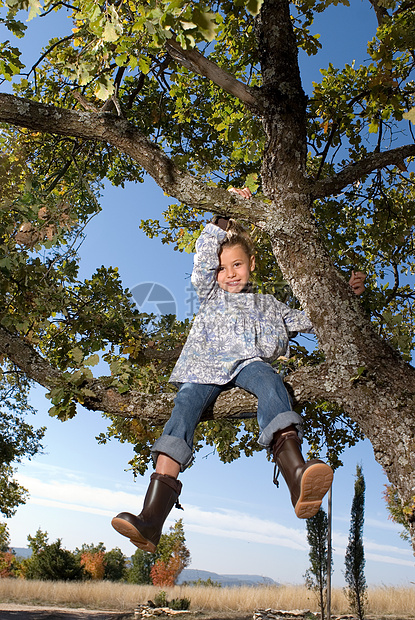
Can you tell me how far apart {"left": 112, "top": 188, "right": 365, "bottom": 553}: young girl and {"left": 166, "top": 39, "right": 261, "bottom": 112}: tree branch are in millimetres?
826

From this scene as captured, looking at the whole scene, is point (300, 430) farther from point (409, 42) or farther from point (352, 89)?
point (352, 89)

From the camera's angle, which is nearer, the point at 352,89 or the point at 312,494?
the point at 312,494

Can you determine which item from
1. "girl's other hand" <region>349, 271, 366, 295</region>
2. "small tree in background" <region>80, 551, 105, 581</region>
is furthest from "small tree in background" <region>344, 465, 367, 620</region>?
"small tree in background" <region>80, 551, 105, 581</region>

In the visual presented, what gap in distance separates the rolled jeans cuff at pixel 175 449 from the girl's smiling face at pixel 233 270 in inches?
55.5

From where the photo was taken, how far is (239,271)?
403 cm

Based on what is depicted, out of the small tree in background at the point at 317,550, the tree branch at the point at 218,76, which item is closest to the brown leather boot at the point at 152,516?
the tree branch at the point at 218,76

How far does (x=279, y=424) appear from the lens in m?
2.93

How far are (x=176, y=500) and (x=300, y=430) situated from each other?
94 centimetres

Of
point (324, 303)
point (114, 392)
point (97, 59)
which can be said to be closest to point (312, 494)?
point (324, 303)

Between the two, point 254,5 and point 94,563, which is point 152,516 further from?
point 94,563

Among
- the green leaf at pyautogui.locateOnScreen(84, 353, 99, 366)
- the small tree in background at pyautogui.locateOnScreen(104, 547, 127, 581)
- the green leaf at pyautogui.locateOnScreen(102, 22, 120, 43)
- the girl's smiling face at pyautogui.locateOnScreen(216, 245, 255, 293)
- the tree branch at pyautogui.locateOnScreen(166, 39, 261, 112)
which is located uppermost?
the tree branch at pyautogui.locateOnScreen(166, 39, 261, 112)

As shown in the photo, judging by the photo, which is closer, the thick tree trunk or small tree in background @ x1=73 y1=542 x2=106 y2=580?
the thick tree trunk

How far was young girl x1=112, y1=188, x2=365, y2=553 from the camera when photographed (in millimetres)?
2809

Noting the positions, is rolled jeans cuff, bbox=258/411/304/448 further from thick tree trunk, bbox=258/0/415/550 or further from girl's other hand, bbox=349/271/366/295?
girl's other hand, bbox=349/271/366/295
